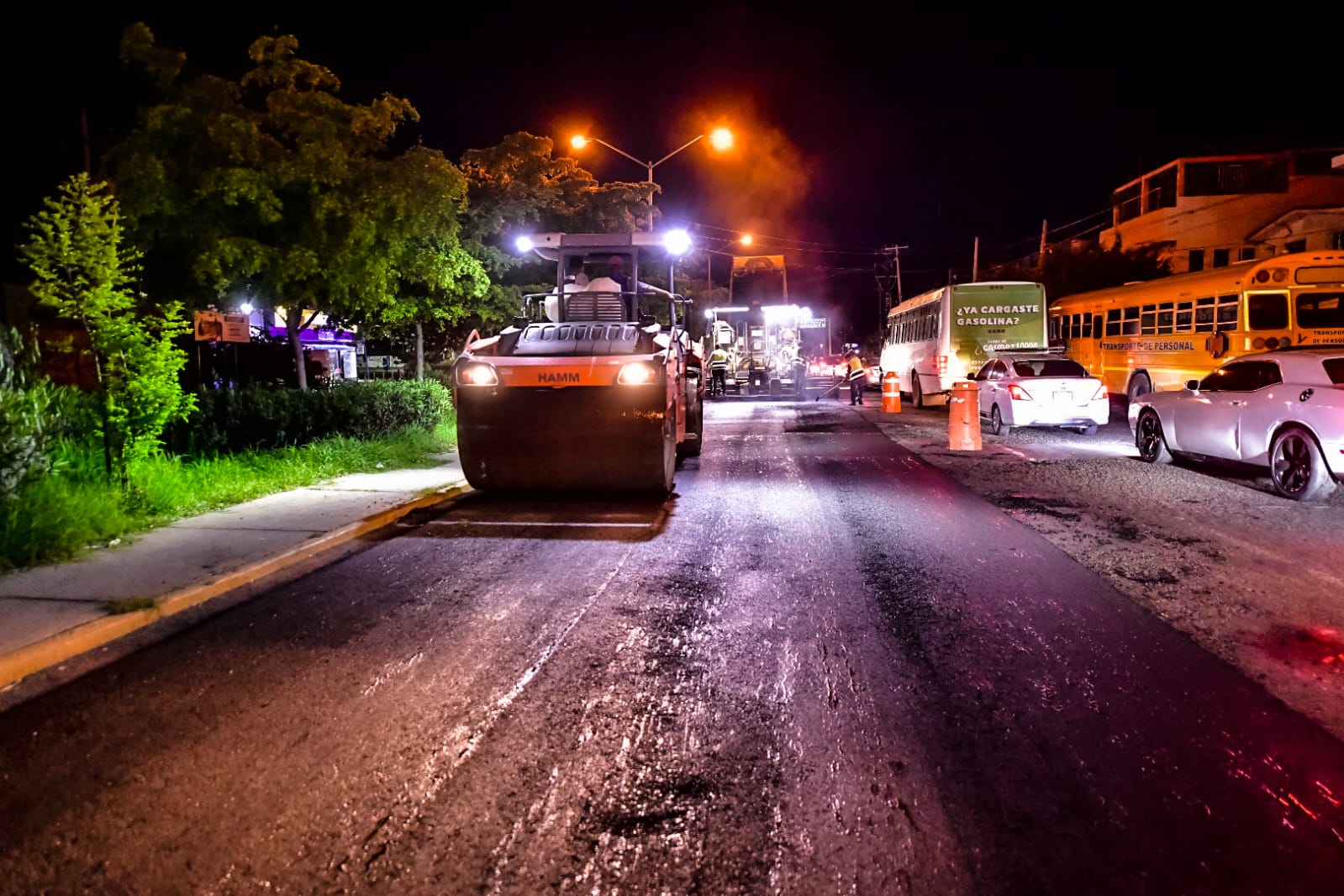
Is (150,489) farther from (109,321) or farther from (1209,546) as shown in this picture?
(1209,546)

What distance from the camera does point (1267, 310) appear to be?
58.1ft

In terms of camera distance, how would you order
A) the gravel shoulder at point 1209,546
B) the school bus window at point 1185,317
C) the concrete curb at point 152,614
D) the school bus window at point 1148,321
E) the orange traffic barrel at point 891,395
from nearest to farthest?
1. the concrete curb at point 152,614
2. the gravel shoulder at point 1209,546
3. the school bus window at point 1185,317
4. the school bus window at point 1148,321
5. the orange traffic barrel at point 891,395

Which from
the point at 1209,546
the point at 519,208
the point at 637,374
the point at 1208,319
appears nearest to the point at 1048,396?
the point at 1208,319

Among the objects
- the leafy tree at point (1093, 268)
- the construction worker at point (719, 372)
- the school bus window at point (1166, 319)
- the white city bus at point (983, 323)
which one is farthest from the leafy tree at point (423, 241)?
the leafy tree at point (1093, 268)

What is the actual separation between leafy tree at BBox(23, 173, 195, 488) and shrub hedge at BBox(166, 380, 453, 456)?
0.86 m

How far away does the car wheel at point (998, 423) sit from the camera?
17500mm

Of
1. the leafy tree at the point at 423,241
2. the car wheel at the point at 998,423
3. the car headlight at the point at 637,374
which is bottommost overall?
the car wheel at the point at 998,423

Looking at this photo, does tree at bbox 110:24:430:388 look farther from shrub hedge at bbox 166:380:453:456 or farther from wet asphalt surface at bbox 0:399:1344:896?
wet asphalt surface at bbox 0:399:1344:896

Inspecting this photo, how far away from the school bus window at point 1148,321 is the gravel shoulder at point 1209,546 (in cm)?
815

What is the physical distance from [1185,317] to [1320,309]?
2912 millimetres

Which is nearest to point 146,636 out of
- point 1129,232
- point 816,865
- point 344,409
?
point 816,865

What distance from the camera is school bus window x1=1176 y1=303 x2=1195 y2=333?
19719mm

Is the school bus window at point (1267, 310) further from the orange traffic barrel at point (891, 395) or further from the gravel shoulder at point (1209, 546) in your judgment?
the orange traffic barrel at point (891, 395)

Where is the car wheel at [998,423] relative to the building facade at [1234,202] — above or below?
below
